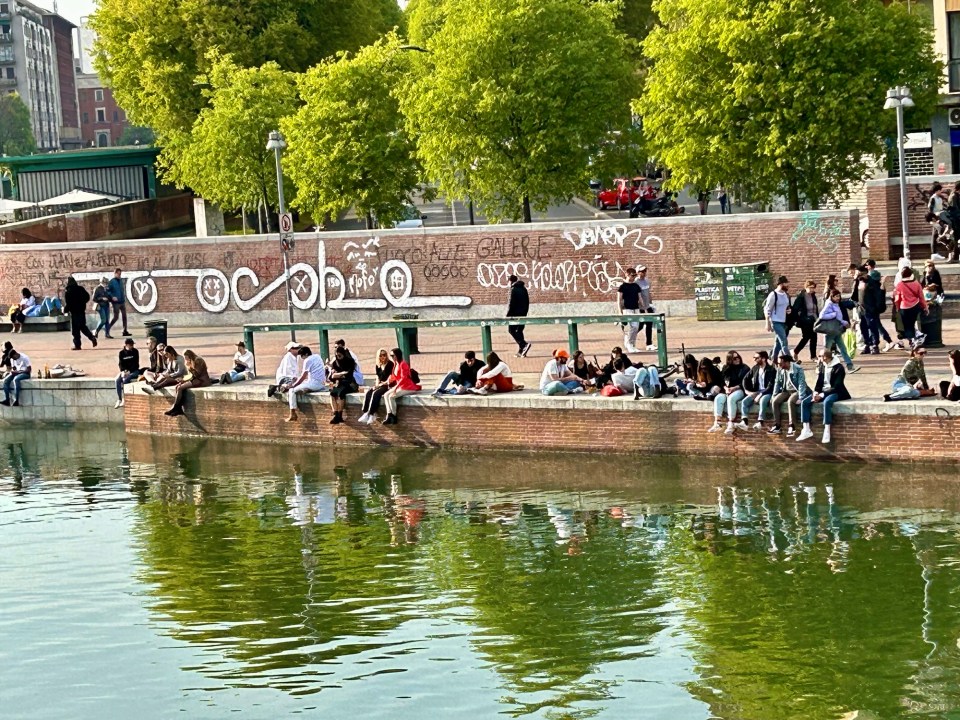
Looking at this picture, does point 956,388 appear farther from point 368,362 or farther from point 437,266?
point 437,266

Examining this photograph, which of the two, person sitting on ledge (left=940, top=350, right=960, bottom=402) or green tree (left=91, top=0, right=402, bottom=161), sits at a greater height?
green tree (left=91, top=0, right=402, bottom=161)

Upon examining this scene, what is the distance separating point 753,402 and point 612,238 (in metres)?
11.8

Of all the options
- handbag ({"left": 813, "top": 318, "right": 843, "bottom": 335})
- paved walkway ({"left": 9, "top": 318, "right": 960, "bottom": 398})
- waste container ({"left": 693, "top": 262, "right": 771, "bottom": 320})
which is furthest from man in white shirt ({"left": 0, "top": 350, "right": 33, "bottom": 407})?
handbag ({"left": 813, "top": 318, "right": 843, "bottom": 335})

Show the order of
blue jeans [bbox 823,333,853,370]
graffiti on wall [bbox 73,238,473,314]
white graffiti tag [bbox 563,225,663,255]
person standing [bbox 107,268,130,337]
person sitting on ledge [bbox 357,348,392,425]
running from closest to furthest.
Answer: blue jeans [bbox 823,333,853,370], person sitting on ledge [bbox 357,348,392,425], white graffiti tag [bbox 563,225,663,255], graffiti on wall [bbox 73,238,473,314], person standing [bbox 107,268,130,337]

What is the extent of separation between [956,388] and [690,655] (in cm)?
783

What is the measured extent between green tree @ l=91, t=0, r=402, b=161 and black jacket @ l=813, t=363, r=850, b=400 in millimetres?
42109

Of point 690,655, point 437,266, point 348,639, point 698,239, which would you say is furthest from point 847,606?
point 437,266

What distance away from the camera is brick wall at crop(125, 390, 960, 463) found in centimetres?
2147

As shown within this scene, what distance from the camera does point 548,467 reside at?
23.8m

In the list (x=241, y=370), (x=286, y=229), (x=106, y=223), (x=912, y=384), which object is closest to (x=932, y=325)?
(x=912, y=384)

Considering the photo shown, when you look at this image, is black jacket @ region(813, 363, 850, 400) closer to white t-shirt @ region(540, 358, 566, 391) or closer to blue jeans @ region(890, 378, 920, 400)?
blue jeans @ region(890, 378, 920, 400)

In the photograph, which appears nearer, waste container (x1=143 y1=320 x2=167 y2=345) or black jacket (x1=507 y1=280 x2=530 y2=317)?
black jacket (x1=507 y1=280 x2=530 y2=317)

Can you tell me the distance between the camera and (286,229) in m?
31.9

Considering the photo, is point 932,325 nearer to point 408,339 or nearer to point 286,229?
point 408,339
